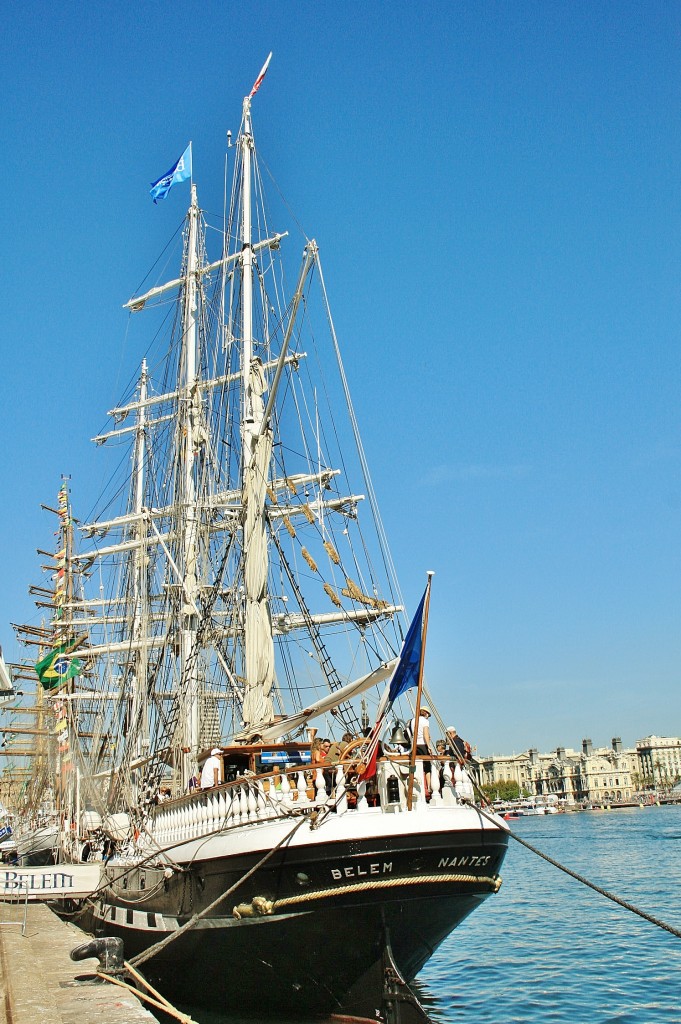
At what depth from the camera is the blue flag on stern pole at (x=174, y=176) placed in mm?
37500

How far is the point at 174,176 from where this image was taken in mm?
37406

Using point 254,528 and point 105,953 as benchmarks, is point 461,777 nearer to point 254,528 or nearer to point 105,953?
point 105,953

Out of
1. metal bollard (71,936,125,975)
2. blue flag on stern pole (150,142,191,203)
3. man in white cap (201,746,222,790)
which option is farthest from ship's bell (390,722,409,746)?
blue flag on stern pole (150,142,191,203)

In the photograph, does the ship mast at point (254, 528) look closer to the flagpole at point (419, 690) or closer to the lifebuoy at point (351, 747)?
the lifebuoy at point (351, 747)

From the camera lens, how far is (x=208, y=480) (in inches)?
1356

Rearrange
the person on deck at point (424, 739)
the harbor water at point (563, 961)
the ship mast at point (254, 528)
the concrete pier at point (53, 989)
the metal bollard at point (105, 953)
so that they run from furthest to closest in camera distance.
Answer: the ship mast at point (254, 528)
the harbor water at point (563, 961)
the person on deck at point (424, 739)
the metal bollard at point (105, 953)
the concrete pier at point (53, 989)

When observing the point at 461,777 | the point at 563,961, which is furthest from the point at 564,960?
the point at 461,777

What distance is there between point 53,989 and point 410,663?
653cm

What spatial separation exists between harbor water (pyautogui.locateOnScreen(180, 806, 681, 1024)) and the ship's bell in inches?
225

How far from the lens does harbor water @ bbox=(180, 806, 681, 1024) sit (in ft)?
58.5

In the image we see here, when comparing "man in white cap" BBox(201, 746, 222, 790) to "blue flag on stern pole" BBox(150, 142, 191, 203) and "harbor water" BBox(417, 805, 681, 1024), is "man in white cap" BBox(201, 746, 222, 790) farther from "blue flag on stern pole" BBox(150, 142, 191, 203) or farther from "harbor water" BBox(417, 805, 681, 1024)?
"blue flag on stern pole" BBox(150, 142, 191, 203)

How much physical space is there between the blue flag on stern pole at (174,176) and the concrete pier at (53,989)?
29.4 meters

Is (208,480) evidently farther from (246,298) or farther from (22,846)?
(22,846)

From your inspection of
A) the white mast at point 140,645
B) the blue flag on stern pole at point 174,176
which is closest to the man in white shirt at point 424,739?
the white mast at point 140,645
